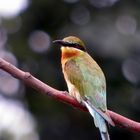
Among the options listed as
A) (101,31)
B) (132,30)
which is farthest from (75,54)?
(132,30)

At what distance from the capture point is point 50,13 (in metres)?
5.73

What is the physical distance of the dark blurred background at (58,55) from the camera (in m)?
5.03

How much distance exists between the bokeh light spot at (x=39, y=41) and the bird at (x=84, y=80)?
2267 mm

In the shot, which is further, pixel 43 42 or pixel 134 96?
pixel 43 42

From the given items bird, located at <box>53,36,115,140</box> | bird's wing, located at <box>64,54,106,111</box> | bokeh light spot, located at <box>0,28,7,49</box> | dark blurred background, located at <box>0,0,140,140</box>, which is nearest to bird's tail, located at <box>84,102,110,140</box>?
bird, located at <box>53,36,115,140</box>

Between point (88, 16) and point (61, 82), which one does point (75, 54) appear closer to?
point (61, 82)

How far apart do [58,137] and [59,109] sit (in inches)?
9.6

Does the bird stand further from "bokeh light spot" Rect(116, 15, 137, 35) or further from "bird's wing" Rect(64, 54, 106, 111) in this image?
"bokeh light spot" Rect(116, 15, 137, 35)

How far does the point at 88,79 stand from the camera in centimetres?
303

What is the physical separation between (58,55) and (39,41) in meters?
0.35

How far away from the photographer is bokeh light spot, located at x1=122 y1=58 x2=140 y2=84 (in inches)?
205

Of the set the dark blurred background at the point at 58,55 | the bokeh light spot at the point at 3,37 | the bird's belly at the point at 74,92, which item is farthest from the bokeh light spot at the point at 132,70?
the bird's belly at the point at 74,92

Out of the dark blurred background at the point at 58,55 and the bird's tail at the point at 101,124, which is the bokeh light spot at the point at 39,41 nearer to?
the dark blurred background at the point at 58,55

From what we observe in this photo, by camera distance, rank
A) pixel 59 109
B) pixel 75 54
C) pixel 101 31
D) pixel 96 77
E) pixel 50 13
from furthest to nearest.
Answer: pixel 50 13 < pixel 59 109 < pixel 101 31 < pixel 75 54 < pixel 96 77
